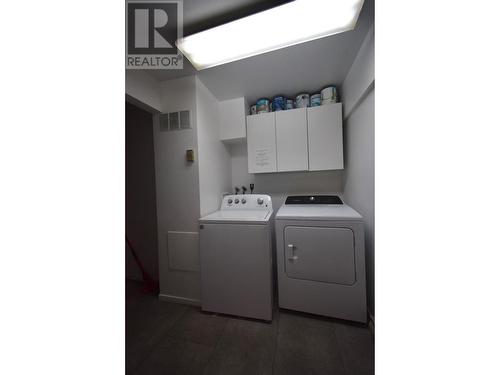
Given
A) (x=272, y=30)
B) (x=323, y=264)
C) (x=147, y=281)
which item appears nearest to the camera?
(x=272, y=30)

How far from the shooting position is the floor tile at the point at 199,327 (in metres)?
1.32

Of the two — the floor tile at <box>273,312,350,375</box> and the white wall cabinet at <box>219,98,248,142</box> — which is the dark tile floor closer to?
the floor tile at <box>273,312,350,375</box>

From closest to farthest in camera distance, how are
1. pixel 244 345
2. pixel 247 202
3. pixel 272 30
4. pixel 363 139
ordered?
pixel 272 30, pixel 244 345, pixel 363 139, pixel 247 202

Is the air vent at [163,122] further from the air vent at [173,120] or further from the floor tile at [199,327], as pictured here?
the floor tile at [199,327]

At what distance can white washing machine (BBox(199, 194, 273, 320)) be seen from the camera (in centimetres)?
143

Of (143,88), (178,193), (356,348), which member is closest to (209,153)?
(178,193)

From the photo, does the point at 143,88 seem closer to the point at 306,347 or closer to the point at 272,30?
the point at 272,30

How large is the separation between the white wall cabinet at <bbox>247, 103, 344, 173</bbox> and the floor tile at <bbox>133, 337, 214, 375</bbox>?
69.2 inches

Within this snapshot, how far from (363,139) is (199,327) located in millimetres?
2310

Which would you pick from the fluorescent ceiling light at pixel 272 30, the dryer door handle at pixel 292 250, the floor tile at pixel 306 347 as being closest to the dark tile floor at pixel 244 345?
the floor tile at pixel 306 347

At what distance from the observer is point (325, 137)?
1867 mm

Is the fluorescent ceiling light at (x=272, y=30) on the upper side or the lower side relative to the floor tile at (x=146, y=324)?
upper

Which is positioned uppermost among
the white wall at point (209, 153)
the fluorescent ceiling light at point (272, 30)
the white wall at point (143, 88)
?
the fluorescent ceiling light at point (272, 30)

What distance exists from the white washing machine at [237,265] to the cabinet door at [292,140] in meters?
0.79
